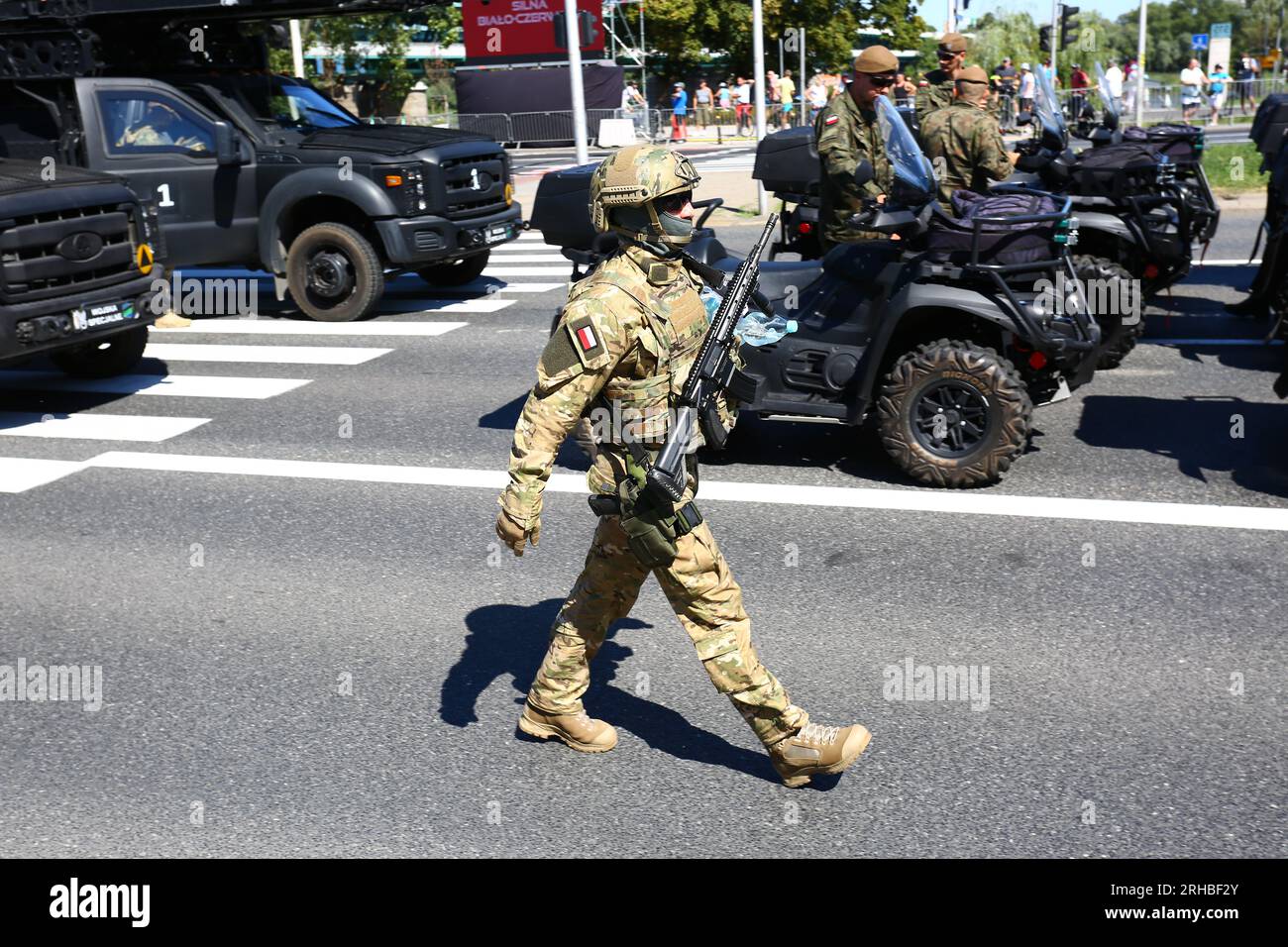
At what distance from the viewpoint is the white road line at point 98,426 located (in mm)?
9047

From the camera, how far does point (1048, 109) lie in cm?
975

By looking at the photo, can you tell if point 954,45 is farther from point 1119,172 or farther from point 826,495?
point 826,495

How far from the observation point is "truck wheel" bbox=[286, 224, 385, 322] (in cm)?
1216

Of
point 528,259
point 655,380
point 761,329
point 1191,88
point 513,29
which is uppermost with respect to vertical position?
point 513,29

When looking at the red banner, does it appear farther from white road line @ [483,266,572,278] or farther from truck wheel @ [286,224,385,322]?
truck wheel @ [286,224,385,322]

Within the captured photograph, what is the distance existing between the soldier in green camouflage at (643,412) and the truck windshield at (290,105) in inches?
386

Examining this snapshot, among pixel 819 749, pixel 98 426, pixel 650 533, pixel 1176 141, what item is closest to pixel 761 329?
pixel 650 533

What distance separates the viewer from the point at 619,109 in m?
36.2

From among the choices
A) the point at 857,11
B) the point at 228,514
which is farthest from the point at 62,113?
the point at 857,11

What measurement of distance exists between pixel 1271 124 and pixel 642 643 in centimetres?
835

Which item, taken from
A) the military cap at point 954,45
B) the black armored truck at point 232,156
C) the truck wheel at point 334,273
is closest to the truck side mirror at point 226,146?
the black armored truck at point 232,156

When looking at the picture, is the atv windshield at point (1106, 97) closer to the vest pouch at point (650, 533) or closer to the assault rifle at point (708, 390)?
the assault rifle at point (708, 390)

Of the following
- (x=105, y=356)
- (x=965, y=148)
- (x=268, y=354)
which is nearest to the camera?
(x=965, y=148)
